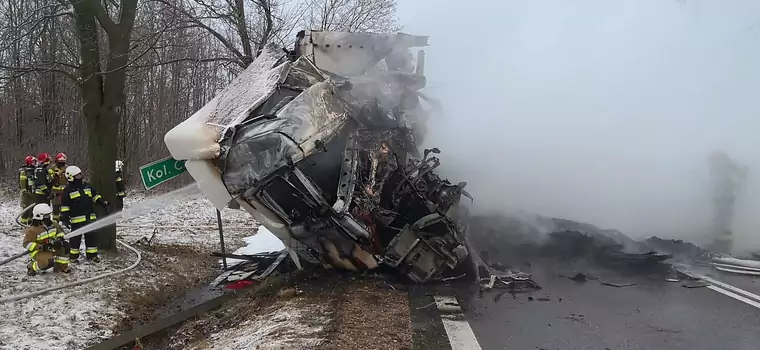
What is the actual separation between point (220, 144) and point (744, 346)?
15.3 ft

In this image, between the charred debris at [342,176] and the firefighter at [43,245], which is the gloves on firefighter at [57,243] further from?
the charred debris at [342,176]

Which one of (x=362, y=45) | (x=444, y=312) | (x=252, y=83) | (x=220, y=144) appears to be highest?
(x=362, y=45)

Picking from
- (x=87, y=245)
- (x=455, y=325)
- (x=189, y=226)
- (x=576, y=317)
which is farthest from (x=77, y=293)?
(x=189, y=226)

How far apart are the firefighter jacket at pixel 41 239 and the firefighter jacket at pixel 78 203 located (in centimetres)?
39

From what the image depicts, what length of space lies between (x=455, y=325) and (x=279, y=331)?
57.2 inches

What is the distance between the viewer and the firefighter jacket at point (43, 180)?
10430mm

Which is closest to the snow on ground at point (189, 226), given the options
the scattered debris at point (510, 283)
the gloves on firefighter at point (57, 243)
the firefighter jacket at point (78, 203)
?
the firefighter jacket at point (78, 203)

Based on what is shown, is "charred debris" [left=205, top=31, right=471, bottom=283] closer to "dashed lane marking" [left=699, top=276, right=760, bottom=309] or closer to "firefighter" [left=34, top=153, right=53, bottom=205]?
"dashed lane marking" [left=699, top=276, right=760, bottom=309]

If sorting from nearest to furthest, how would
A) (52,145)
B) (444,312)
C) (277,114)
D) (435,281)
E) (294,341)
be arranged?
(294,341) < (444,312) < (277,114) < (435,281) < (52,145)

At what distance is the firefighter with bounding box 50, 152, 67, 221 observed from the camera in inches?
392

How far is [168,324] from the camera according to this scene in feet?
19.7

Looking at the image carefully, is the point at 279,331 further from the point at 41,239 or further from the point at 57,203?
the point at 57,203

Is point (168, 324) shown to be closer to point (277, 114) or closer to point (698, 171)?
point (277, 114)

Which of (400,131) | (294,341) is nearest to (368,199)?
(400,131)
